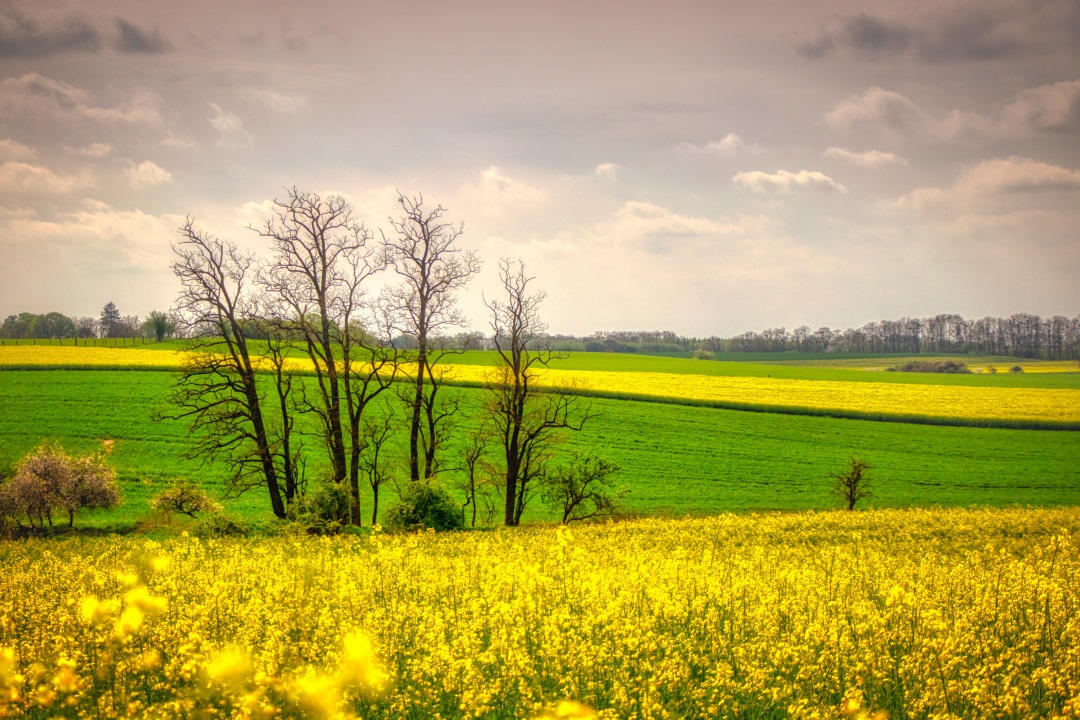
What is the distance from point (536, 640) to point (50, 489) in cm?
2987

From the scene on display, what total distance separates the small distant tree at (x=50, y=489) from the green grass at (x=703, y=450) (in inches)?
45.4

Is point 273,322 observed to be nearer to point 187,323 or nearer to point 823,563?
point 187,323

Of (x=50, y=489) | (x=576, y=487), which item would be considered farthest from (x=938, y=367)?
(x=50, y=489)

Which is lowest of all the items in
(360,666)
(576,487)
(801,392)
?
(576,487)

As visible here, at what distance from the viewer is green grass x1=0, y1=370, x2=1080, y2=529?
37.6 m

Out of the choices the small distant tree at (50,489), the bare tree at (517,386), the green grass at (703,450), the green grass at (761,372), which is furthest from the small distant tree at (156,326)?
the bare tree at (517,386)

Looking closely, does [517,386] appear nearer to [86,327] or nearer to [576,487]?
[576,487]

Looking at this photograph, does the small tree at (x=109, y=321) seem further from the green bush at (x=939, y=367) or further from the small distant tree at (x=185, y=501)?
the green bush at (x=939, y=367)

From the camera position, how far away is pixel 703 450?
46.6 m

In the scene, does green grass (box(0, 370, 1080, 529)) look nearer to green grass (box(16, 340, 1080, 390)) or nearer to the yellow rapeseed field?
the yellow rapeseed field

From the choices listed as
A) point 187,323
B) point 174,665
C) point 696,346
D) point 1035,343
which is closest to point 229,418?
point 187,323

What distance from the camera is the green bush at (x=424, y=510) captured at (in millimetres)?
21328

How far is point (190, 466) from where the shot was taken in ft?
126

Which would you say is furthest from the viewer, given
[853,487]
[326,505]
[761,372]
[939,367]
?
[939,367]
